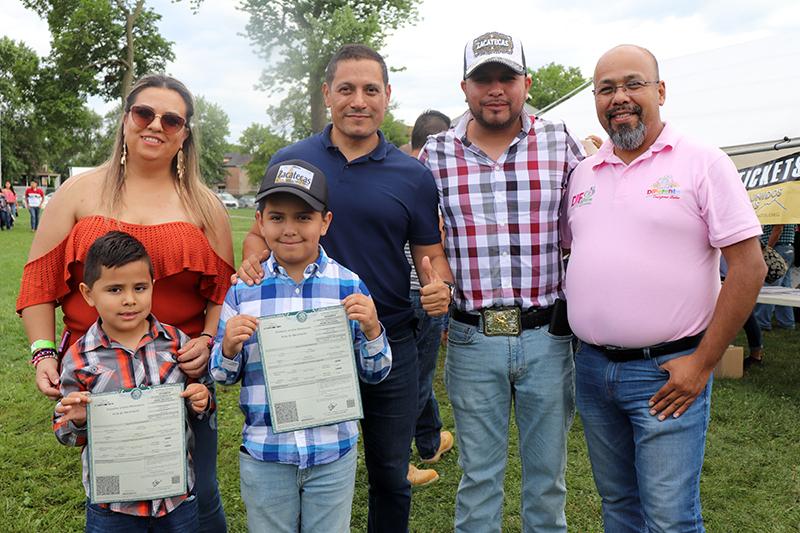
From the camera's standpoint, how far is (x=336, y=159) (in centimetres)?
288

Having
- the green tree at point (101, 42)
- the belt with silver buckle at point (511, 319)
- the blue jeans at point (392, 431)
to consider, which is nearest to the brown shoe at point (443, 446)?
the blue jeans at point (392, 431)

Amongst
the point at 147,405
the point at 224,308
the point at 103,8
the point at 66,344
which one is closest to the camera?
the point at 147,405

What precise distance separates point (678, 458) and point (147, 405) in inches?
81.2

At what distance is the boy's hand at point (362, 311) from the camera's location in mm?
2281

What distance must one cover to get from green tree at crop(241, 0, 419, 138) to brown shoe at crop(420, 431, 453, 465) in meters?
21.9

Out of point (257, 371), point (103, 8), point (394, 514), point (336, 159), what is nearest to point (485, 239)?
point (336, 159)

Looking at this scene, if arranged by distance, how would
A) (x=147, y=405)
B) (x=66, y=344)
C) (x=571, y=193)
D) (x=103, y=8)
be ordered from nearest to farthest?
(x=147, y=405) < (x=66, y=344) < (x=571, y=193) < (x=103, y=8)

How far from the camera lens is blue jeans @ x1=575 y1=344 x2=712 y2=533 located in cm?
244

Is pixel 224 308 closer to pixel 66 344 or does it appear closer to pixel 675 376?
pixel 66 344

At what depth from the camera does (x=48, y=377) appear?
8.17 ft

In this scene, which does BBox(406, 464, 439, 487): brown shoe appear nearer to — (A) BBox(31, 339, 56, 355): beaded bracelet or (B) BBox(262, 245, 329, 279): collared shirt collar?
(B) BBox(262, 245, 329, 279): collared shirt collar

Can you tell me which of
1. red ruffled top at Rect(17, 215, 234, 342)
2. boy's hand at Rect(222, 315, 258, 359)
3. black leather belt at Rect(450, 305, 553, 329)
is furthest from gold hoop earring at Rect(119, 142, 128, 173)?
black leather belt at Rect(450, 305, 553, 329)

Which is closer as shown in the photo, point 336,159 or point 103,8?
point 336,159

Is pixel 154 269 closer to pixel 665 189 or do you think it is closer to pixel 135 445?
pixel 135 445
